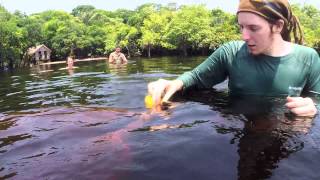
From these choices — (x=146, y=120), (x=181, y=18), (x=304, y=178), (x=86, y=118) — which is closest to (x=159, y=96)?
(x=146, y=120)

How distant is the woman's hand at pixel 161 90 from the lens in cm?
368

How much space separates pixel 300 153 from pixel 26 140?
1.97 meters

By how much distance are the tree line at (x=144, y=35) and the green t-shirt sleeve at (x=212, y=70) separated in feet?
134

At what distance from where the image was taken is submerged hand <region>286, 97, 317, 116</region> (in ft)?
8.90

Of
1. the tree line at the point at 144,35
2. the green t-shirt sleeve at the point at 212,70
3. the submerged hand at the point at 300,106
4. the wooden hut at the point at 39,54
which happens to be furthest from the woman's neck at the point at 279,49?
the wooden hut at the point at 39,54

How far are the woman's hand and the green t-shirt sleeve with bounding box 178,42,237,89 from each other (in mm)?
203

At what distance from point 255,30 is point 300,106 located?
0.78m

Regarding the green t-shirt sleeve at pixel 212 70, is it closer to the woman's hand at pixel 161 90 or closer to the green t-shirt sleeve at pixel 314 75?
the woman's hand at pixel 161 90

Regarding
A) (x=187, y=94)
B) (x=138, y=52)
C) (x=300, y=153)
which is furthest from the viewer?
(x=138, y=52)

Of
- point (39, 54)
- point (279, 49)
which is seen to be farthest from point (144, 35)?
point (279, 49)

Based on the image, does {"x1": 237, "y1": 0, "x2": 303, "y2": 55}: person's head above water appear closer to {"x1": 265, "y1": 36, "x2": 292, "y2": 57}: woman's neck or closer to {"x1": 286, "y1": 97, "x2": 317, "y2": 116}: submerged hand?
{"x1": 265, "y1": 36, "x2": 292, "y2": 57}: woman's neck

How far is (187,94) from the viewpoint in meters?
4.32

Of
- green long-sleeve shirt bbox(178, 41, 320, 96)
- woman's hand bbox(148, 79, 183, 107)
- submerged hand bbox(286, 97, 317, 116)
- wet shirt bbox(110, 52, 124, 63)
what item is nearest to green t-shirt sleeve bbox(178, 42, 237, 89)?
green long-sleeve shirt bbox(178, 41, 320, 96)

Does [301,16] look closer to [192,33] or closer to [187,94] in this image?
[192,33]
